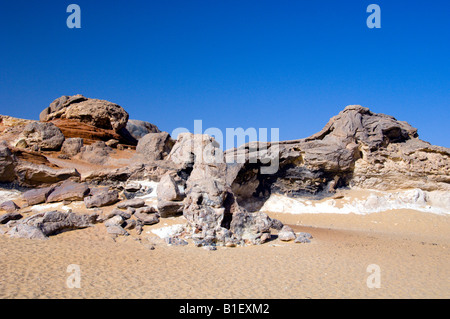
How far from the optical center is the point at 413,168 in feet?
62.9

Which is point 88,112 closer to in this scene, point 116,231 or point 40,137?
point 40,137

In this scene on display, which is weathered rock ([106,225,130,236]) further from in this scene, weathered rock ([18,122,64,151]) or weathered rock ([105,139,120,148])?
weathered rock ([105,139,120,148])

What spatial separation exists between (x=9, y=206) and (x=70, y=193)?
2.20 m

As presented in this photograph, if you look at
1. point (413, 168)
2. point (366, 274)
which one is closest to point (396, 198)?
point (413, 168)

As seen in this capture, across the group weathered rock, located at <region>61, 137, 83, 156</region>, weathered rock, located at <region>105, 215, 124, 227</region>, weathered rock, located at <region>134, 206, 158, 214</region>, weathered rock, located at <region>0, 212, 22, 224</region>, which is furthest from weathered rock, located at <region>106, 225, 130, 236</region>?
weathered rock, located at <region>61, 137, 83, 156</region>

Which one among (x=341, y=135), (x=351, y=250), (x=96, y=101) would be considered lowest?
(x=351, y=250)

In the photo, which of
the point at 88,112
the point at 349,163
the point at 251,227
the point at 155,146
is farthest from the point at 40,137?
the point at 349,163

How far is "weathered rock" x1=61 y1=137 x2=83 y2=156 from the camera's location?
21547 millimetres

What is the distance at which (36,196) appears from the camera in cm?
1327

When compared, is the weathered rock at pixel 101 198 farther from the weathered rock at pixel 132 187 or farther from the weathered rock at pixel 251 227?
the weathered rock at pixel 251 227

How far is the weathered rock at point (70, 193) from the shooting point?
13078 mm

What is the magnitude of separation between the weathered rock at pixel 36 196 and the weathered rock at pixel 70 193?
229mm
